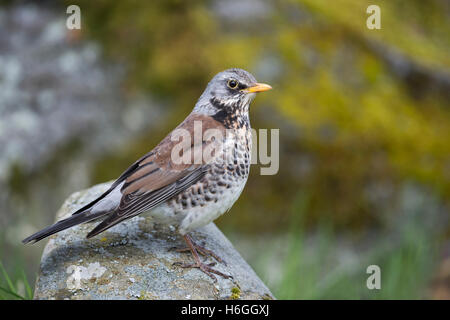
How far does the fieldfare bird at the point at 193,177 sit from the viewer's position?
3297 millimetres

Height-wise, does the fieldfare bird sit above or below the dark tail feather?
above

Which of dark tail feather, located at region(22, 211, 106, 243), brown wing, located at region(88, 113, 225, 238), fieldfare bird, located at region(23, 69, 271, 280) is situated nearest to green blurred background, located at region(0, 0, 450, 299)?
fieldfare bird, located at region(23, 69, 271, 280)

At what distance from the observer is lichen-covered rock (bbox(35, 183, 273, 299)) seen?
3.06 m

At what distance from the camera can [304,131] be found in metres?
5.50

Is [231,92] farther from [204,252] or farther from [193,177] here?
[204,252]

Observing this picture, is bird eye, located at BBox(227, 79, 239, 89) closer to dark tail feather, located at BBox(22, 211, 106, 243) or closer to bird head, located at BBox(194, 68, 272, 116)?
bird head, located at BBox(194, 68, 272, 116)

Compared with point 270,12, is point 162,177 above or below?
below

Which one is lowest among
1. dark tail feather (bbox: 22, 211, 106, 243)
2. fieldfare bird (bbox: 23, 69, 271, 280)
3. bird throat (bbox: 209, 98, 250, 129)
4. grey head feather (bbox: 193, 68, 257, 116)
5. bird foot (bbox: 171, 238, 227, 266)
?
bird foot (bbox: 171, 238, 227, 266)

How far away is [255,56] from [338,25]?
1.13 meters

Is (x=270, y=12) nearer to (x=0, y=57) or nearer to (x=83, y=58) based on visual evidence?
(x=83, y=58)

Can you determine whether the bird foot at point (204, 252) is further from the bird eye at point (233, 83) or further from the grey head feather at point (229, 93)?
the bird eye at point (233, 83)

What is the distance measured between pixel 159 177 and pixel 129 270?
0.63m

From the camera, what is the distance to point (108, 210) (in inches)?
129
